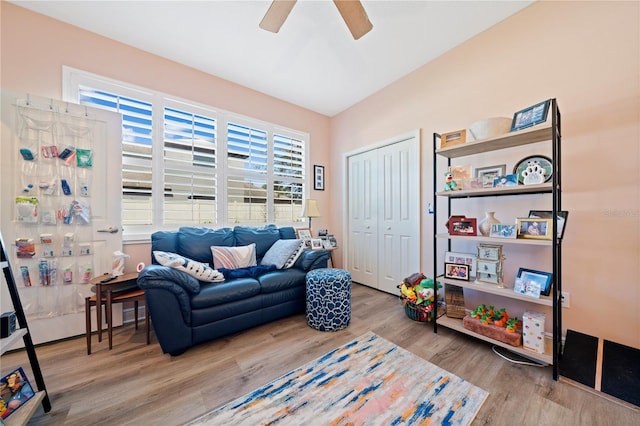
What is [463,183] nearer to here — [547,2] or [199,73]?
[547,2]

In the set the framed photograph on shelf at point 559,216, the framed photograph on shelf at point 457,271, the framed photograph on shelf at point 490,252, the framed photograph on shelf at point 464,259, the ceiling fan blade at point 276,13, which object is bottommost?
the framed photograph on shelf at point 457,271

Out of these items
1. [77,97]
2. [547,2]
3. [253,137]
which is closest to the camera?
[547,2]

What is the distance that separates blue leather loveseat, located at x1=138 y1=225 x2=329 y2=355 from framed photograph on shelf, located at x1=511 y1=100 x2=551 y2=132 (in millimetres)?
2023

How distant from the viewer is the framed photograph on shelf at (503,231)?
5.62 feet

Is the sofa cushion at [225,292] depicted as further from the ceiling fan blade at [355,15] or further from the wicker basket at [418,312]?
the ceiling fan blade at [355,15]

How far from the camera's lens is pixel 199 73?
284 cm

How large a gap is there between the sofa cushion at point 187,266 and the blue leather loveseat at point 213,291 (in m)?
0.04

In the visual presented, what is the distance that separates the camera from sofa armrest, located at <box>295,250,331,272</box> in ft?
8.23

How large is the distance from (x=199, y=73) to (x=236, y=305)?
2.76 m

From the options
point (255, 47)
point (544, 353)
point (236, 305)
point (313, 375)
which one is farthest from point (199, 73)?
point (544, 353)

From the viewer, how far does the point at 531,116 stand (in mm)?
1642

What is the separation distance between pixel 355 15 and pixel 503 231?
1.96 meters

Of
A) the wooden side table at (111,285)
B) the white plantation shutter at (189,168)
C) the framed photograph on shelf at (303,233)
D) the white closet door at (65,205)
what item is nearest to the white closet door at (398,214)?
the framed photograph on shelf at (303,233)

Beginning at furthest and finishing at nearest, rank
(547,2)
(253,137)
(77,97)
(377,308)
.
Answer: (253,137) < (377,308) < (77,97) < (547,2)
